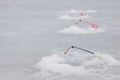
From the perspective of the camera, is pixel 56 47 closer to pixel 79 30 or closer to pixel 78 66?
pixel 78 66

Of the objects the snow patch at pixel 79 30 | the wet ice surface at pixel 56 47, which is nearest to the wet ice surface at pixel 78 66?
the wet ice surface at pixel 56 47

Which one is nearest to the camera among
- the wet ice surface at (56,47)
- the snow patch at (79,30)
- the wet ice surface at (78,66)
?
the wet ice surface at (78,66)

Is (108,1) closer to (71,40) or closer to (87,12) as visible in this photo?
(87,12)

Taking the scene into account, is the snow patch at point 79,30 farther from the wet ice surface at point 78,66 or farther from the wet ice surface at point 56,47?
the wet ice surface at point 78,66

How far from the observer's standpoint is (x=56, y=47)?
1005 cm

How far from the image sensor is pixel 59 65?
8.19 metres

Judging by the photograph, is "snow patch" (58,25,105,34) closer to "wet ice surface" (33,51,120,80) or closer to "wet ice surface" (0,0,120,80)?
"wet ice surface" (0,0,120,80)

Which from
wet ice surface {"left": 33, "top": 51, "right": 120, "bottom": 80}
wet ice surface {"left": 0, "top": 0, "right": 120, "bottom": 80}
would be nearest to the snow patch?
wet ice surface {"left": 0, "top": 0, "right": 120, "bottom": 80}

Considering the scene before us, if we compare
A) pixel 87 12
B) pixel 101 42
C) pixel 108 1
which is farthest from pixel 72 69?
pixel 108 1

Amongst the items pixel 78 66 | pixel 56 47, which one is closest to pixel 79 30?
pixel 56 47

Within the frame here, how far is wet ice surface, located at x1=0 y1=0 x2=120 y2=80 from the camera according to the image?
7793mm

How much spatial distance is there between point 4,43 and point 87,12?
22.3ft

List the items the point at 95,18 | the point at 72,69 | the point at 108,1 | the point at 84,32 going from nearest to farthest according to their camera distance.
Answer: the point at 72,69, the point at 84,32, the point at 95,18, the point at 108,1

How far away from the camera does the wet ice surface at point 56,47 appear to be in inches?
307
